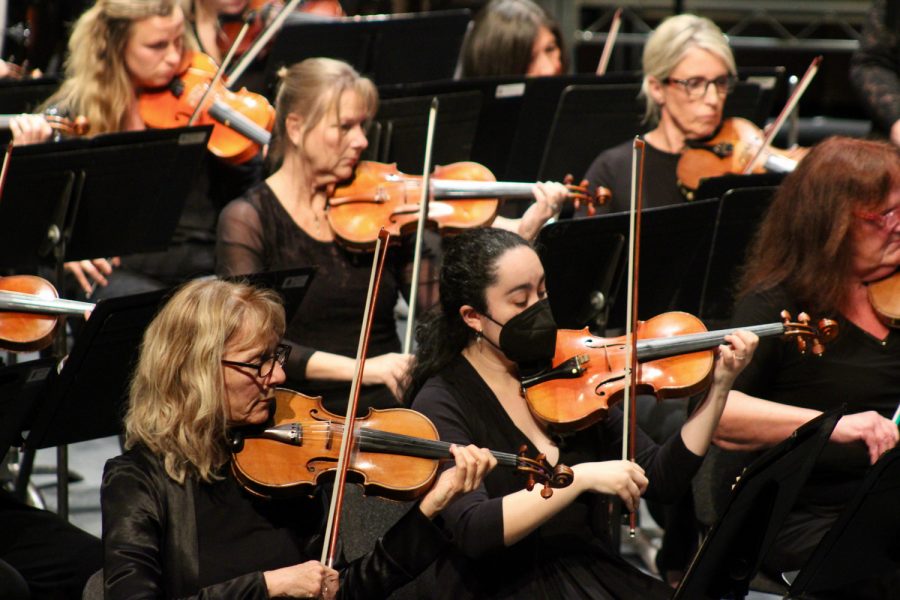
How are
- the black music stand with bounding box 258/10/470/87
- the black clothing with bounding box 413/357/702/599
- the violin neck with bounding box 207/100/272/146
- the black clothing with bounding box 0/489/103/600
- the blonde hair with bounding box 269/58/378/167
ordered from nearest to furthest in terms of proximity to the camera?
the black clothing with bounding box 413/357/702/599 → the black clothing with bounding box 0/489/103/600 → the blonde hair with bounding box 269/58/378/167 → the violin neck with bounding box 207/100/272/146 → the black music stand with bounding box 258/10/470/87

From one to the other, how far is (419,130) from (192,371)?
1652mm

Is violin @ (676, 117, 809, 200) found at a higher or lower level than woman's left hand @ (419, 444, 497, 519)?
higher

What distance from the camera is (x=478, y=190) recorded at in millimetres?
3230

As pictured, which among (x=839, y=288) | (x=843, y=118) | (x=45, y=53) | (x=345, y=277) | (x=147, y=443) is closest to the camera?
(x=147, y=443)

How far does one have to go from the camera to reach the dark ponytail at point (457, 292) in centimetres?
238

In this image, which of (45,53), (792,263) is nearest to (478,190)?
(792,263)

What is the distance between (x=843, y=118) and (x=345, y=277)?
452cm

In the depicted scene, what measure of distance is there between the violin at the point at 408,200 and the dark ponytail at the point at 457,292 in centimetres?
65

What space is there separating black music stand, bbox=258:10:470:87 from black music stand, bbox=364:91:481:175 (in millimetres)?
478

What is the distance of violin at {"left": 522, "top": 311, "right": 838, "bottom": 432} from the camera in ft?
7.69

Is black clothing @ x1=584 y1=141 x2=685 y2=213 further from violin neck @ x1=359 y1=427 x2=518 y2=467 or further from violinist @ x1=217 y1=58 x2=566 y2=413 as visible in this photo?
violin neck @ x1=359 y1=427 x2=518 y2=467

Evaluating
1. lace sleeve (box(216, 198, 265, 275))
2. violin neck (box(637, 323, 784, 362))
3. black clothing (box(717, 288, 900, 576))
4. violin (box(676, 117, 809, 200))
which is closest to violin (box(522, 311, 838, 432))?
violin neck (box(637, 323, 784, 362))

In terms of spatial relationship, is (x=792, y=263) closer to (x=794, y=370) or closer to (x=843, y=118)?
(x=794, y=370)

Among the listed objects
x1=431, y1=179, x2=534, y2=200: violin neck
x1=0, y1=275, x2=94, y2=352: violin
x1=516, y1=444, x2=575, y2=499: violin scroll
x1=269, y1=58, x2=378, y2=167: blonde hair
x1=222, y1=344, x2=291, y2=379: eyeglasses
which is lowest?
x1=516, y1=444, x2=575, y2=499: violin scroll
